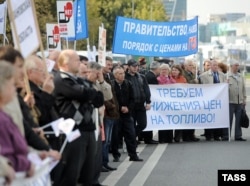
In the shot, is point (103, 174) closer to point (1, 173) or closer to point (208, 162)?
point (208, 162)

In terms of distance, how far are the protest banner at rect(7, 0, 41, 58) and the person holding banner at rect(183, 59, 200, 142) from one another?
11380 mm

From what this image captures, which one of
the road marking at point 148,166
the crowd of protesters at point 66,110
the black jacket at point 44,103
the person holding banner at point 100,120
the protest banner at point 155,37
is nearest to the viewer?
the crowd of protesters at point 66,110

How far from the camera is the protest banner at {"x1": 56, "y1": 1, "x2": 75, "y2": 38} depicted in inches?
803

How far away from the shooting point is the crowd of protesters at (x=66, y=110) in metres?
6.45

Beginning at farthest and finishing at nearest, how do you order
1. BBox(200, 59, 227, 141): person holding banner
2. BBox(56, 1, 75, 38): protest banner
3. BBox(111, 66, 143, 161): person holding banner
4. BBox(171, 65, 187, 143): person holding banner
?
BBox(56, 1, 75, 38): protest banner, BBox(200, 59, 227, 141): person holding banner, BBox(171, 65, 187, 143): person holding banner, BBox(111, 66, 143, 161): person holding banner

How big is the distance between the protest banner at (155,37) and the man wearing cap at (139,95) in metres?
2.23

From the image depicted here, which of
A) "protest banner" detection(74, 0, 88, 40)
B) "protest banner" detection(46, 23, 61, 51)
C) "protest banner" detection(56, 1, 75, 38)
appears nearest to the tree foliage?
"protest banner" detection(46, 23, 61, 51)

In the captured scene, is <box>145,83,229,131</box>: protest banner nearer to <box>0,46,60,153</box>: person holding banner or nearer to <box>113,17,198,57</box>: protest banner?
<box>113,17,198,57</box>: protest banner

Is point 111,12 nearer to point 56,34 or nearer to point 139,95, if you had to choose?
point 56,34

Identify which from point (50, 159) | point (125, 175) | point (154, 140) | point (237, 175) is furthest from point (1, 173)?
point (154, 140)

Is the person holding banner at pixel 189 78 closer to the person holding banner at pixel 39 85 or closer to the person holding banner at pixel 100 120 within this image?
the person holding banner at pixel 100 120

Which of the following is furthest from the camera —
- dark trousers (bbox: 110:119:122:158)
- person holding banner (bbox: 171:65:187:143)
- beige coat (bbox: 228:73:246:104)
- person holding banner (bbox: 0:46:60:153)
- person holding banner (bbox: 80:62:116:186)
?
person holding banner (bbox: 171:65:187:143)

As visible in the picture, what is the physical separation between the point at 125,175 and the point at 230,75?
6978 mm

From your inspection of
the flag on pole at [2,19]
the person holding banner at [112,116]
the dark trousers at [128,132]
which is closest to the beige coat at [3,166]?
the person holding banner at [112,116]
